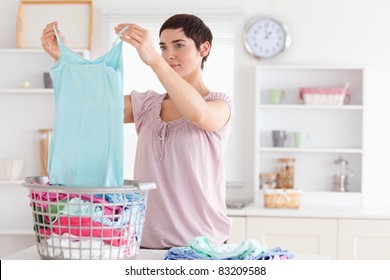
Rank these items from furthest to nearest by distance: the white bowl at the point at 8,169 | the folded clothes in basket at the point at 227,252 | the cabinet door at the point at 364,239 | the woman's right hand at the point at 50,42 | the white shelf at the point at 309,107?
the white bowl at the point at 8,169 → the white shelf at the point at 309,107 → the cabinet door at the point at 364,239 → the woman's right hand at the point at 50,42 → the folded clothes in basket at the point at 227,252

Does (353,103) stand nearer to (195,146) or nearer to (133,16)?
(133,16)

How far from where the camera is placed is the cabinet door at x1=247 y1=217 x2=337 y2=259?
14.8ft

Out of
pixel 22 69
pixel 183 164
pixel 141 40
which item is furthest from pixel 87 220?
pixel 22 69

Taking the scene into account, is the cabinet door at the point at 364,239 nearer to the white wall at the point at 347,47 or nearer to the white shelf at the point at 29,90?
the white wall at the point at 347,47

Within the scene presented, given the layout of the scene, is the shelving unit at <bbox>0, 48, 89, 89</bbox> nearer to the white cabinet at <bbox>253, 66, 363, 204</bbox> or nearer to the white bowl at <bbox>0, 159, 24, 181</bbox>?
the white bowl at <bbox>0, 159, 24, 181</bbox>

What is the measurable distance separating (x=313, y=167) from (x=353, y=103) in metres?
0.52

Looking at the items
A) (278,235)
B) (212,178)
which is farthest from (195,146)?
(278,235)

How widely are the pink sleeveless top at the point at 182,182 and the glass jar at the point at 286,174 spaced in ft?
9.53

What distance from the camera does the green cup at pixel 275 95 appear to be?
5016 mm

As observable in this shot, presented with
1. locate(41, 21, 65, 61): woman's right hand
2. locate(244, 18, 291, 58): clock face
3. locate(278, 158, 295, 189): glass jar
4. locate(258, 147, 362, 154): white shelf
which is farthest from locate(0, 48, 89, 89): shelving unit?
locate(41, 21, 65, 61): woman's right hand

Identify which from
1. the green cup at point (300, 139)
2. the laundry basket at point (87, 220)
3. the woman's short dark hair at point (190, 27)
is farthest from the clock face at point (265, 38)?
the laundry basket at point (87, 220)

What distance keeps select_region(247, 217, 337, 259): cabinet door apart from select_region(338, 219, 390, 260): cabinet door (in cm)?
6

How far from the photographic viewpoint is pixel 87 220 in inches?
63.0

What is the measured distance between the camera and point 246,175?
5156 millimetres
